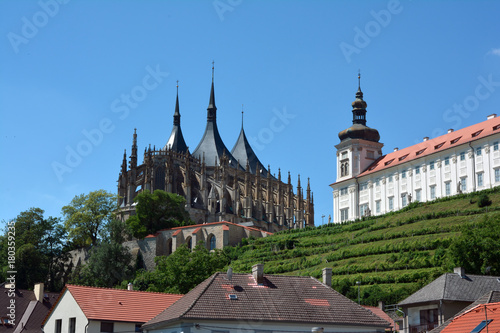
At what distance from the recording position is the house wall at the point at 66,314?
1411 inches

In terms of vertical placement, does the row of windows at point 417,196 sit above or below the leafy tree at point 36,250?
above

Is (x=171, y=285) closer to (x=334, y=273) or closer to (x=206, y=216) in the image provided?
(x=334, y=273)

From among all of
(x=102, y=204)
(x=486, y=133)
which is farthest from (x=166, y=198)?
(x=486, y=133)

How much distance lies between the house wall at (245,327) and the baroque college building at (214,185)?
62.4 m

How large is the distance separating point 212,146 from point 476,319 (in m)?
91.0

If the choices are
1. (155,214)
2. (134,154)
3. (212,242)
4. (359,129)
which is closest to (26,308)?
(212,242)

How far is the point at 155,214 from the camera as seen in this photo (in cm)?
8794

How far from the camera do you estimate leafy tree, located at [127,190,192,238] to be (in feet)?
284

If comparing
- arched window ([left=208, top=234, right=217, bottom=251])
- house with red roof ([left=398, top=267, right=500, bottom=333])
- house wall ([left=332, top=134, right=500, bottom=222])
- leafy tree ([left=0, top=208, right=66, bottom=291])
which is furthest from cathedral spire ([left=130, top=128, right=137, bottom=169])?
house with red roof ([left=398, top=267, right=500, bottom=333])

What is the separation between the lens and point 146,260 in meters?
83.1

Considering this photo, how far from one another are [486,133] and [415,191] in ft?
32.2

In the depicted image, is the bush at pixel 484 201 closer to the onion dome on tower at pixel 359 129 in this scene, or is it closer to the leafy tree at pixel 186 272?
the leafy tree at pixel 186 272

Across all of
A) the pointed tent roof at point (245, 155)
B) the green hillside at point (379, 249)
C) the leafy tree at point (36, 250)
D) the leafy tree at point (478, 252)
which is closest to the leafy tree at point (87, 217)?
the leafy tree at point (36, 250)

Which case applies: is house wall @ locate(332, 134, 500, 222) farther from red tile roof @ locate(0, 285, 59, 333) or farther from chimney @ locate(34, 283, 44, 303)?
chimney @ locate(34, 283, 44, 303)
